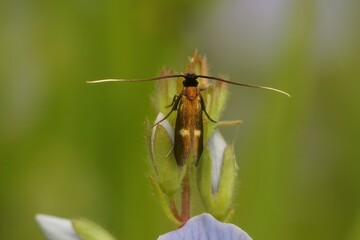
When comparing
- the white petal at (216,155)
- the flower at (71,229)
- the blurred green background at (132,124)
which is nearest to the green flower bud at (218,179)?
the white petal at (216,155)

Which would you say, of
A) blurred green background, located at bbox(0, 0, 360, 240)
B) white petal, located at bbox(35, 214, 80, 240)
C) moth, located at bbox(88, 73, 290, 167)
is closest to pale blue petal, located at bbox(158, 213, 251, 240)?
moth, located at bbox(88, 73, 290, 167)

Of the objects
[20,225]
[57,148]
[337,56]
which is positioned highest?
[337,56]

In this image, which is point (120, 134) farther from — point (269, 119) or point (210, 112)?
point (210, 112)

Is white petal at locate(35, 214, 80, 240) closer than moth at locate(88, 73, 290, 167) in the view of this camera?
No

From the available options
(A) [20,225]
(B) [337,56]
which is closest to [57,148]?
(A) [20,225]

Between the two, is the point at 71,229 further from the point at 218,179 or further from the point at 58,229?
the point at 218,179

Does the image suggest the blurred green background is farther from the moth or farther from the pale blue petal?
the pale blue petal
